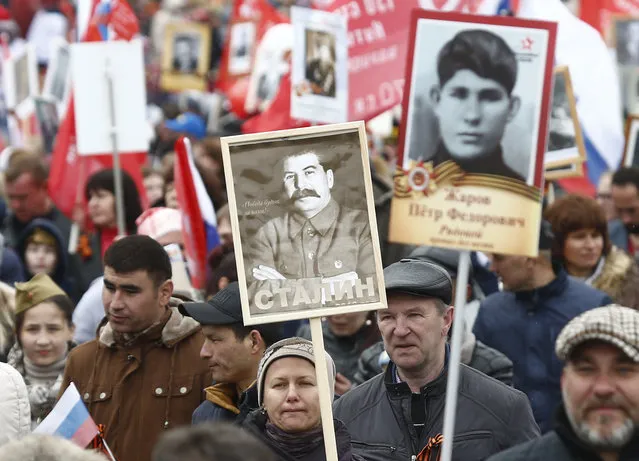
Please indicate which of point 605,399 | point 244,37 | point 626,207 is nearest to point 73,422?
point 605,399

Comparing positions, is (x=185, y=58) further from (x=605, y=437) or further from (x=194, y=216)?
(x=605, y=437)

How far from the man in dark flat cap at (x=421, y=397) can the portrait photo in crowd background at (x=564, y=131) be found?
3.88 m

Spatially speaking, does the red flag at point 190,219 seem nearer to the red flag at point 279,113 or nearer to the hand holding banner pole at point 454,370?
the red flag at point 279,113

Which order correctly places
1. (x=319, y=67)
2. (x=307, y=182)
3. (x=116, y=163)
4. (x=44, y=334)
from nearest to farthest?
1. (x=307, y=182)
2. (x=44, y=334)
3. (x=116, y=163)
4. (x=319, y=67)

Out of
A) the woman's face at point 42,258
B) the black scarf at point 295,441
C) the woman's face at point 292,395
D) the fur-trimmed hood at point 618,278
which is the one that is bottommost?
the woman's face at point 42,258

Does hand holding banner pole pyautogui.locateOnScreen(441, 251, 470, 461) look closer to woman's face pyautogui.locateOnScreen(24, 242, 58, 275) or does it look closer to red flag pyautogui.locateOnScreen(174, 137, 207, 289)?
red flag pyautogui.locateOnScreen(174, 137, 207, 289)

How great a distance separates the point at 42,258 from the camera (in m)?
10.1

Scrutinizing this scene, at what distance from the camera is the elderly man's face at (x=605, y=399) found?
4.29 m

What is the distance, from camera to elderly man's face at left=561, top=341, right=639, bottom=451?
429 cm

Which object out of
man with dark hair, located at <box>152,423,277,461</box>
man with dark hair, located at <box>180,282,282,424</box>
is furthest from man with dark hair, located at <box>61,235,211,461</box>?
man with dark hair, located at <box>152,423,277,461</box>

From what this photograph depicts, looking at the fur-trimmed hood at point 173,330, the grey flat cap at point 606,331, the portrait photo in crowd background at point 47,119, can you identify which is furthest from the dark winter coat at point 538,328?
the portrait photo in crowd background at point 47,119

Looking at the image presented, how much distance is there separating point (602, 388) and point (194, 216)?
530 cm

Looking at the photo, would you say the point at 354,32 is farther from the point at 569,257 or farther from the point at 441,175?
the point at 441,175

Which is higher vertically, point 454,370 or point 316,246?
point 316,246
